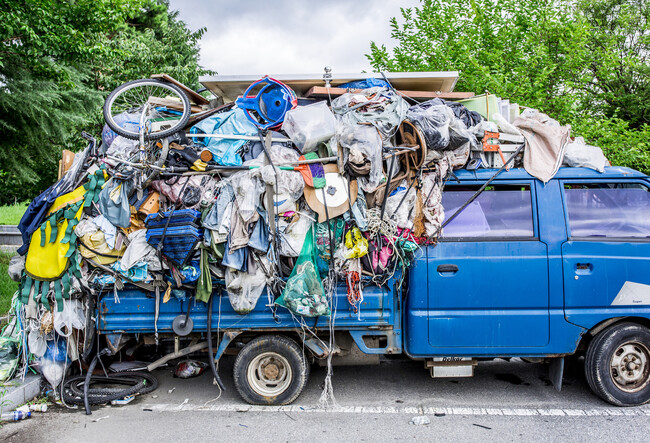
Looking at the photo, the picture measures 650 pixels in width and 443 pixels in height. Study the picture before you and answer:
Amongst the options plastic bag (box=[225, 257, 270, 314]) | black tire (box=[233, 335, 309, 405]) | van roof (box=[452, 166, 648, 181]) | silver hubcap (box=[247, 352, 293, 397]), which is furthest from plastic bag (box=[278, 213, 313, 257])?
van roof (box=[452, 166, 648, 181])

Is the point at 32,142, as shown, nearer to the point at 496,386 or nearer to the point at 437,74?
the point at 437,74

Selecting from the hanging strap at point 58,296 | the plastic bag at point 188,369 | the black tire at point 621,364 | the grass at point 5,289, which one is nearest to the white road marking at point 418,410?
the black tire at point 621,364

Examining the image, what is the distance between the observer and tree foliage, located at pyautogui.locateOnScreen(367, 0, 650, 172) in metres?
8.40

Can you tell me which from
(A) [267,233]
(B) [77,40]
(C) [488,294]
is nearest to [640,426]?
(C) [488,294]

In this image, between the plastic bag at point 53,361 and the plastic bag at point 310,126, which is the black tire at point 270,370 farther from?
the plastic bag at point 310,126

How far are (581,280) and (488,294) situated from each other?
0.84 m

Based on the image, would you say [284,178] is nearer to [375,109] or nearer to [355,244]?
[355,244]

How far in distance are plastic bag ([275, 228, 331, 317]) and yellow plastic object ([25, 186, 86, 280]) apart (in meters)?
1.99

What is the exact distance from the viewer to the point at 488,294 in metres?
4.34

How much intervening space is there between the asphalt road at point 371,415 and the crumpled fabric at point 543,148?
215cm

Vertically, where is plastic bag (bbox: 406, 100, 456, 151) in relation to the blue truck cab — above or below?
above

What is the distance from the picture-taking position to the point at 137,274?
4324 mm

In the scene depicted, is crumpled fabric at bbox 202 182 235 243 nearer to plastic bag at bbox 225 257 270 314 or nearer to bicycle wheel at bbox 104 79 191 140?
plastic bag at bbox 225 257 270 314

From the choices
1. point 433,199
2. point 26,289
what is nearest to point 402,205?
point 433,199
